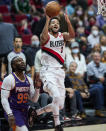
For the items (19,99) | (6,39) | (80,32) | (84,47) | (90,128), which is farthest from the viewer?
(80,32)

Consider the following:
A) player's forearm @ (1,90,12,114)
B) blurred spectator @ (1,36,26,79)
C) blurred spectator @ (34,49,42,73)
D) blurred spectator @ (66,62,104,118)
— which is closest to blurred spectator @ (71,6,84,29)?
blurred spectator @ (66,62,104,118)

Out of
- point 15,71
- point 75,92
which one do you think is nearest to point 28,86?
point 15,71

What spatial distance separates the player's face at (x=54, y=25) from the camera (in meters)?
7.44

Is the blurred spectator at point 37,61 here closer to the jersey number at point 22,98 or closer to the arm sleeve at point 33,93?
the arm sleeve at point 33,93

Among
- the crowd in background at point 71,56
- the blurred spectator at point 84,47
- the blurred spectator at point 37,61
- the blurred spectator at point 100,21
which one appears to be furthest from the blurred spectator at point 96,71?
the blurred spectator at point 100,21

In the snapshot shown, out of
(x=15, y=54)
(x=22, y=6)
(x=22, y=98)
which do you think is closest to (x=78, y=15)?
(x=22, y=6)

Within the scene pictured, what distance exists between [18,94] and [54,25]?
148cm

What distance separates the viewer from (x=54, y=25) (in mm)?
7441

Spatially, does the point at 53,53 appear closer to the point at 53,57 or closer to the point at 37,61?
the point at 53,57

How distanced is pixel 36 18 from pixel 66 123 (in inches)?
221

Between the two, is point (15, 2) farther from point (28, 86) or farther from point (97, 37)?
point (28, 86)

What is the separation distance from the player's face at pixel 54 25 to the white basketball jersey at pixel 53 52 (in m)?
0.11

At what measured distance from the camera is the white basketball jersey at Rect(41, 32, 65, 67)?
7.47 metres

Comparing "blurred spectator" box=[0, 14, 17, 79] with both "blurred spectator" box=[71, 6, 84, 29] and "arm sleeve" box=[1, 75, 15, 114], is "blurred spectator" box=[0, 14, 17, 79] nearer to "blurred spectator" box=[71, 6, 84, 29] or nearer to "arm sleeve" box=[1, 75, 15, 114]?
"arm sleeve" box=[1, 75, 15, 114]
